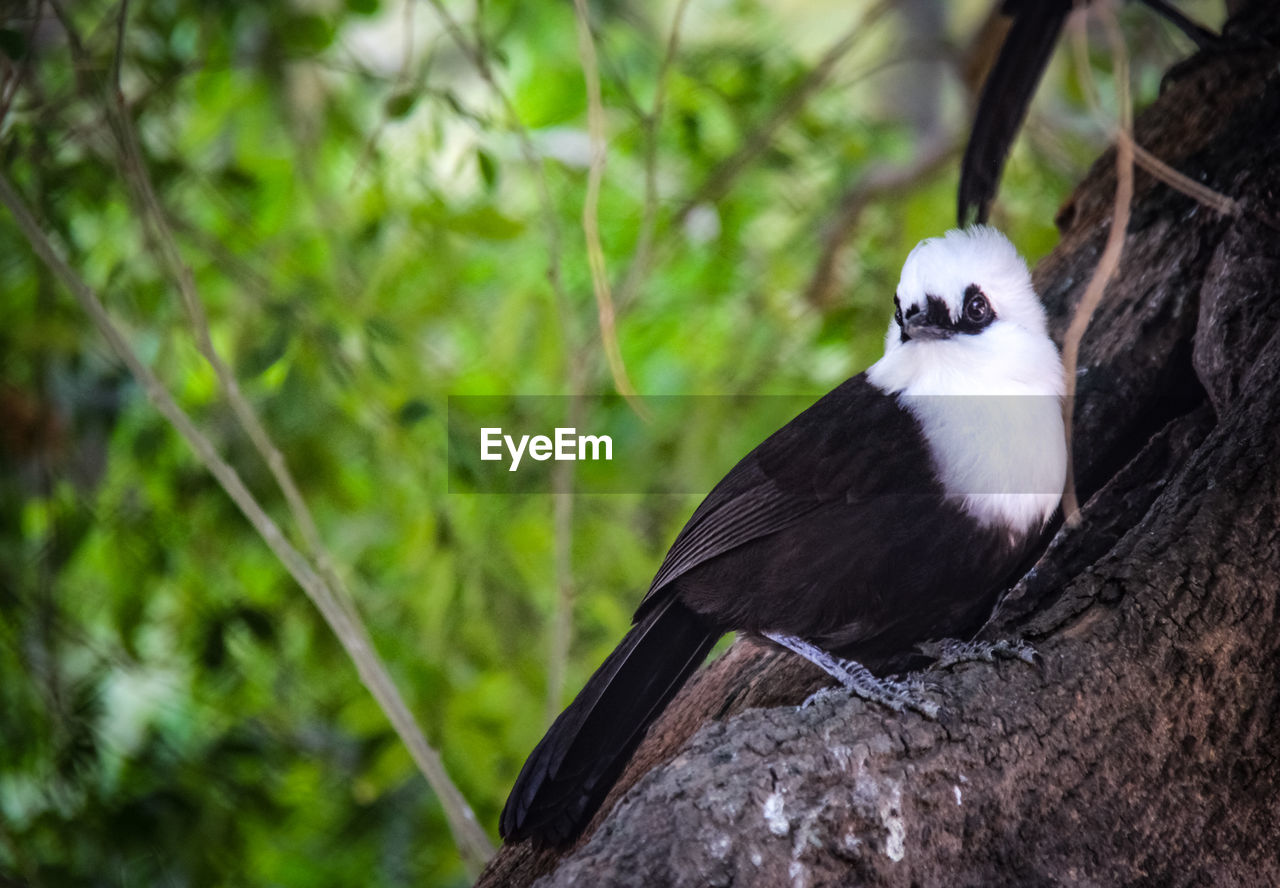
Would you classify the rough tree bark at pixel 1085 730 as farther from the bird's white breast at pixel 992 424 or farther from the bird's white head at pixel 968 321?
the bird's white head at pixel 968 321

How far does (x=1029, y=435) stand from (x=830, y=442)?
22cm

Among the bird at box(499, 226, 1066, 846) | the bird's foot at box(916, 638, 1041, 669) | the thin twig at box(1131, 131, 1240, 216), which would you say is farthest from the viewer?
the thin twig at box(1131, 131, 1240, 216)

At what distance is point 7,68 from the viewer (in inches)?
66.1

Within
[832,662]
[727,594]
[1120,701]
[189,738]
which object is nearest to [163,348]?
[189,738]

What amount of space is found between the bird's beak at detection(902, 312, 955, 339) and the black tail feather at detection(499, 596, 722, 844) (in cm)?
42

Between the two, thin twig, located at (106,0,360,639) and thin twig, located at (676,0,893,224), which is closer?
thin twig, located at (106,0,360,639)

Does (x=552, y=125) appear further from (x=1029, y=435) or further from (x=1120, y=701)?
(x=1120, y=701)

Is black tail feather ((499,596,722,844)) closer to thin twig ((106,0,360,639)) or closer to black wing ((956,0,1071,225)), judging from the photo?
thin twig ((106,0,360,639))

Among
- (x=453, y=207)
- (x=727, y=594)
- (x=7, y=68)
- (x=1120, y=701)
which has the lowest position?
(x=1120, y=701)

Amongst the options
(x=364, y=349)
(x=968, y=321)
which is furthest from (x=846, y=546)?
(x=364, y=349)

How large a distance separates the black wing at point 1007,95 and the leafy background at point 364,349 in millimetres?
249

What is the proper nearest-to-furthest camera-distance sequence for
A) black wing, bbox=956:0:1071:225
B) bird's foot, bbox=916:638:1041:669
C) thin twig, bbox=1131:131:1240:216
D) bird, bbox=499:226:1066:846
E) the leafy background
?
bird's foot, bbox=916:638:1041:669 < bird, bbox=499:226:1066:846 < thin twig, bbox=1131:131:1240:216 < black wing, bbox=956:0:1071:225 < the leafy background

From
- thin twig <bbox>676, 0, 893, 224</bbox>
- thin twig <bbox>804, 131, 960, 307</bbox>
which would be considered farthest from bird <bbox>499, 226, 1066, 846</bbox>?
thin twig <bbox>804, 131, 960, 307</bbox>

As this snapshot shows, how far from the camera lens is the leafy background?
2043 millimetres
